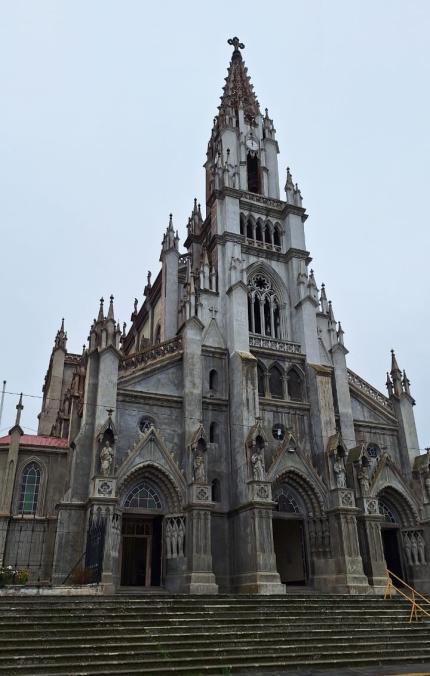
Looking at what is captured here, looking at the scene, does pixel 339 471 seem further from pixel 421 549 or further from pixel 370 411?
pixel 370 411

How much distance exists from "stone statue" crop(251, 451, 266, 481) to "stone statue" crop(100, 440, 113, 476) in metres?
6.64

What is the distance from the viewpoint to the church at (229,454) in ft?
80.3

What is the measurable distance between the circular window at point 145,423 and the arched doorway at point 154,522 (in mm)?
2021

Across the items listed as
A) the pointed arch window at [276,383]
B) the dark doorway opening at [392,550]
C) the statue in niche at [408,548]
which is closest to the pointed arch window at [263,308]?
the pointed arch window at [276,383]

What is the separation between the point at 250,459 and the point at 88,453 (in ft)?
24.6

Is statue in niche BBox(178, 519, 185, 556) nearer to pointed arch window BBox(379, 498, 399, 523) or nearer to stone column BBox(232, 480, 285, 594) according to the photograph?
stone column BBox(232, 480, 285, 594)

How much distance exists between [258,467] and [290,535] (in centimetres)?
833

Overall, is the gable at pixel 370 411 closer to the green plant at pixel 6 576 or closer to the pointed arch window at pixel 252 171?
the pointed arch window at pixel 252 171

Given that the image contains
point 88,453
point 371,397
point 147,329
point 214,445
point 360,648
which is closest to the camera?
point 360,648

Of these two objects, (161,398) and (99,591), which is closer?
(99,591)

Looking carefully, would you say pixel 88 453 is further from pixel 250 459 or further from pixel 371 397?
pixel 371 397

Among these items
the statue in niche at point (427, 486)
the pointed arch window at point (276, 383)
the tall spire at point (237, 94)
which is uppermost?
the tall spire at point (237, 94)

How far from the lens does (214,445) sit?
2831 centimetres

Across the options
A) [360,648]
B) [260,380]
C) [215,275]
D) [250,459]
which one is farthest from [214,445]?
[360,648]
